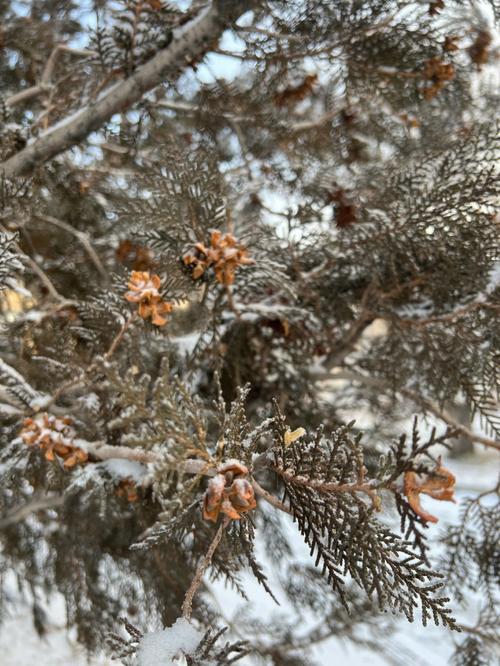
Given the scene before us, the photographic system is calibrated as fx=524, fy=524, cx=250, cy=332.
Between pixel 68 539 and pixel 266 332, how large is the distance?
1372 millimetres

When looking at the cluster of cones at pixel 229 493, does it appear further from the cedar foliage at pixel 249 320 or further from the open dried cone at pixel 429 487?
the open dried cone at pixel 429 487

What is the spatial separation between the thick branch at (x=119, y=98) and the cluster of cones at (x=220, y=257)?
73 centimetres

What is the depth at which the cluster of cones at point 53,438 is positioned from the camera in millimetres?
1289

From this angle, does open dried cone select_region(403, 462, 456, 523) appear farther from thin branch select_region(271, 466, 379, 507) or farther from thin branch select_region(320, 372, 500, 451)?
thin branch select_region(320, 372, 500, 451)

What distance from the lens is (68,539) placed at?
8.18 ft

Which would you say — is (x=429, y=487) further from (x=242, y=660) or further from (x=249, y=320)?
(x=242, y=660)

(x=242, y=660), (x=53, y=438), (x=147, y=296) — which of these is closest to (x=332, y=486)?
(x=147, y=296)

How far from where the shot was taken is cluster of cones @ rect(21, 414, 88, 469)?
4.23 ft

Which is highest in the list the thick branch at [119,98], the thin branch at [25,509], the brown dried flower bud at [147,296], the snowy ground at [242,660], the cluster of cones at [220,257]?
the thick branch at [119,98]

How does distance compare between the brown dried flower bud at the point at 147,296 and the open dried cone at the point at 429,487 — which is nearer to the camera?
the open dried cone at the point at 429,487

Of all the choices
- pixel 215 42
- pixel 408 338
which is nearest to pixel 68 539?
pixel 408 338

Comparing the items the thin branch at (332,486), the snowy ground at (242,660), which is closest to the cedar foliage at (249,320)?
the thin branch at (332,486)

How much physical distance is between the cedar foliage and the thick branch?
1.7 inches

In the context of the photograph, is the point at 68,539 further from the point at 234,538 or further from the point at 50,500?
the point at 234,538
